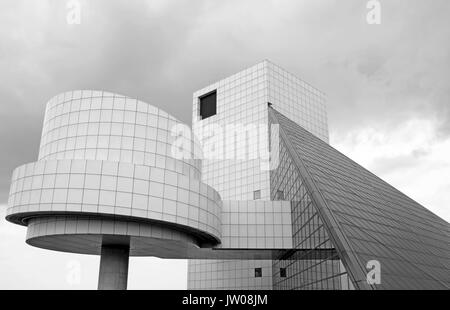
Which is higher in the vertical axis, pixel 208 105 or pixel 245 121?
pixel 208 105

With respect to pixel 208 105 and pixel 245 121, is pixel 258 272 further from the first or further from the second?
pixel 208 105

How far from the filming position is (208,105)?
6344 centimetres

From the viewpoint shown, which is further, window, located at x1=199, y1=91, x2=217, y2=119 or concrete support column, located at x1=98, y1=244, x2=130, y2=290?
window, located at x1=199, y1=91, x2=217, y2=119

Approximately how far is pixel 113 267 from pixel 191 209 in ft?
29.5

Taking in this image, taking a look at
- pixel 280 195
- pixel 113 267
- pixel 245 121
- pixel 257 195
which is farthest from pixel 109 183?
pixel 245 121

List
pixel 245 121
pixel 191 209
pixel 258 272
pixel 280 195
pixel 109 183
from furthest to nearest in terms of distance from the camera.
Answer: pixel 245 121 < pixel 258 272 < pixel 280 195 < pixel 191 209 < pixel 109 183

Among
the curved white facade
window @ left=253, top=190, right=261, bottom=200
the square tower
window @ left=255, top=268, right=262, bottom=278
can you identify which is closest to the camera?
the curved white facade

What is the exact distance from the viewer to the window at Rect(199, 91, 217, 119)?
62.4 meters

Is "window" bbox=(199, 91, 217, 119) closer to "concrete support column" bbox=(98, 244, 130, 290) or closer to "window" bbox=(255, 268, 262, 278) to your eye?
"window" bbox=(255, 268, 262, 278)

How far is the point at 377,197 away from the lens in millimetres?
34250

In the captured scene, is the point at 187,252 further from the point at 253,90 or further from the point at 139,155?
the point at 253,90

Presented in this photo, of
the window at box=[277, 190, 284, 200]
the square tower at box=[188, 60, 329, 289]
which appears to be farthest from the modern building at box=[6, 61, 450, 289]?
the square tower at box=[188, 60, 329, 289]

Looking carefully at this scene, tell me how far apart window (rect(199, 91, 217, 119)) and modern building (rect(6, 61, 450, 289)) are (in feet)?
64.9
